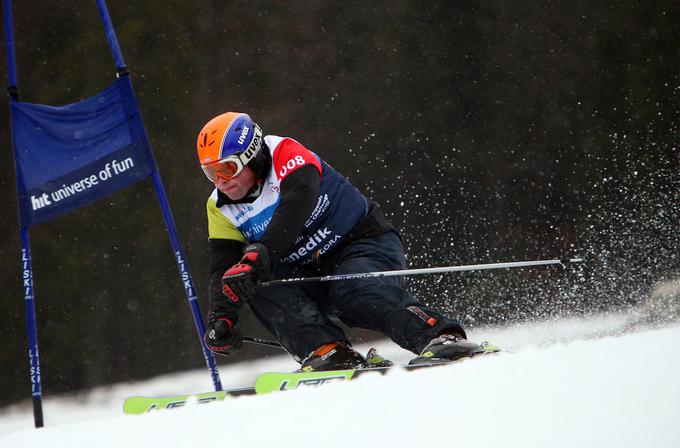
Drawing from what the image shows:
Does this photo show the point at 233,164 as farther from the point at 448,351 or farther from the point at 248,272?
the point at 448,351

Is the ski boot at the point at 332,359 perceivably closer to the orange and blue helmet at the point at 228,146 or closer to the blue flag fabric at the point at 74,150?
the orange and blue helmet at the point at 228,146

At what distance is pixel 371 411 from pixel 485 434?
31 centimetres

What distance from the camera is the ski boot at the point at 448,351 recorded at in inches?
112

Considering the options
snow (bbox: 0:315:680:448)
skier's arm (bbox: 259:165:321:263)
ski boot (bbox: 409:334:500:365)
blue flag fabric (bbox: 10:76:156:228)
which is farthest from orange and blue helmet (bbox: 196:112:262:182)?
snow (bbox: 0:315:680:448)

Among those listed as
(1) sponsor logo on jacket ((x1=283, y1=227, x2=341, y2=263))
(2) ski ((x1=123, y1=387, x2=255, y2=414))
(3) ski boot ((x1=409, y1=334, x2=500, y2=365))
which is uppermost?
(1) sponsor logo on jacket ((x1=283, y1=227, x2=341, y2=263))

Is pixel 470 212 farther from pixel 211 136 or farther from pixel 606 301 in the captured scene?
pixel 211 136

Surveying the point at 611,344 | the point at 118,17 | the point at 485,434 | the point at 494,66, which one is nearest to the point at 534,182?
the point at 494,66

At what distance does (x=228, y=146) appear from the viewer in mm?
3350

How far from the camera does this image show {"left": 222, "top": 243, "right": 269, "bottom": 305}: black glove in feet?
10.3

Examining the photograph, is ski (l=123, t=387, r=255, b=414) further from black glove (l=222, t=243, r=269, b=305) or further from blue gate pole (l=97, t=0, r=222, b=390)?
blue gate pole (l=97, t=0, r=222, b=390)

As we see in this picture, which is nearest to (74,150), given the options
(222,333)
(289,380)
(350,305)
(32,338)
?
(32,338)

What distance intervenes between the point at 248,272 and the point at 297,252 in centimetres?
47

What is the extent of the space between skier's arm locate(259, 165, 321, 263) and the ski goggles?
0.66ft

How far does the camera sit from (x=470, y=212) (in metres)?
6.80
